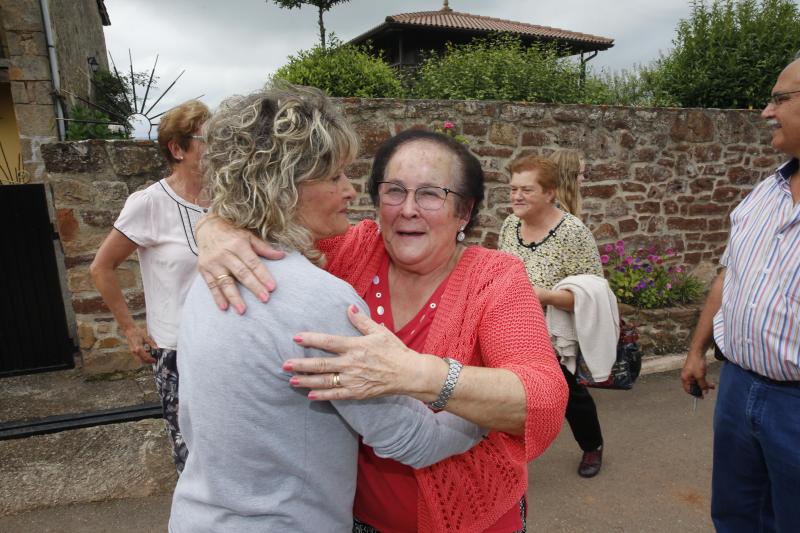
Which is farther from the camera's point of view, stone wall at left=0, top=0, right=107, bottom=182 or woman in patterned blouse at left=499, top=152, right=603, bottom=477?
stone wall at left=0, top=0, right=107, bottom=182

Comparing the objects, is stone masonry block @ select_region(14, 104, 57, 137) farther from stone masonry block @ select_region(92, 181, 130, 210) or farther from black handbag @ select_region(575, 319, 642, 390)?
black handbag @ select_region(575, 319, 642, 390)

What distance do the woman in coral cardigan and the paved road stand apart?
5.62ft

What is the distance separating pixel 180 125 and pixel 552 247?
2074mm

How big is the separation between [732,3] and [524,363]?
8196 millimetres

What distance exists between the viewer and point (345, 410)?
1.14m

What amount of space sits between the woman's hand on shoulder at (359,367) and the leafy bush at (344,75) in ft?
17.9

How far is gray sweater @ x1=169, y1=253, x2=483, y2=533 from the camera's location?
3.57 ft

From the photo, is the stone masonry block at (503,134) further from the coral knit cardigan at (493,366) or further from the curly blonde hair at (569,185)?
the coral knit cardigan at (493,366)

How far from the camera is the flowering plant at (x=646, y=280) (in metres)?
5.35

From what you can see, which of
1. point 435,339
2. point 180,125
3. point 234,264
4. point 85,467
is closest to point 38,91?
point 85,467

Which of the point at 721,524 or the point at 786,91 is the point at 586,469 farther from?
the point at 786,91

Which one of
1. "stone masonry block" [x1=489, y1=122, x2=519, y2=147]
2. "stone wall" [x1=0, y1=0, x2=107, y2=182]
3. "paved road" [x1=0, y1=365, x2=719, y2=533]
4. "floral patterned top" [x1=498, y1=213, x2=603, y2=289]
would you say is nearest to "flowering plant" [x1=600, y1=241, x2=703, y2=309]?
"paved road" [x1=0, y1=365, x2=719, y2=533]

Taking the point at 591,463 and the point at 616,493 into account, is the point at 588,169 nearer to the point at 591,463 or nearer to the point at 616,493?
the point at 591,463

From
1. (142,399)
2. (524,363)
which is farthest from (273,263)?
(142,399)
